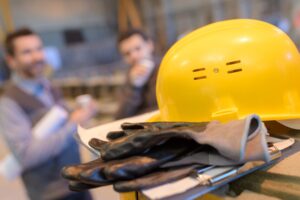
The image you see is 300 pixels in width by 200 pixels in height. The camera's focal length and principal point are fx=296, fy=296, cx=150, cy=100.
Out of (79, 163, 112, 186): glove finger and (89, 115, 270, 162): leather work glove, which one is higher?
(89, 115, 270, 162): leather work glove

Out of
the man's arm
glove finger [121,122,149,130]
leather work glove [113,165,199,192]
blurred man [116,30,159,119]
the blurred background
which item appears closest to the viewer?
leather work glove [113,165,199,192]

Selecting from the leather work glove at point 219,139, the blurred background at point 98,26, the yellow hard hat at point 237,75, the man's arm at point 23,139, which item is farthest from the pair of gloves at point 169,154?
the blurred background at point 98,26

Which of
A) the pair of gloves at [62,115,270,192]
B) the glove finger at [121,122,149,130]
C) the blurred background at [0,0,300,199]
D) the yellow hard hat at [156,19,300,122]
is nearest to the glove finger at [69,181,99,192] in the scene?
the pair of gloves at [62,115,270,192]

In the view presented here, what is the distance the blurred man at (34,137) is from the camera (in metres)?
1.20

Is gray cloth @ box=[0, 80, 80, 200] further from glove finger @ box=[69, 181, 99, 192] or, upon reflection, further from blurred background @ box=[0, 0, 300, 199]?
blurred background @ box=[0, 0, 300, 199]

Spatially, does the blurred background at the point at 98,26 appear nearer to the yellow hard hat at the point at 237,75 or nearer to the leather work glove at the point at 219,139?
the yellow hard hat at the point at 237,75

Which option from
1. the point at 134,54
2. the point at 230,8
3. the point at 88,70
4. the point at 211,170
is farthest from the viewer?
the point at 88,70

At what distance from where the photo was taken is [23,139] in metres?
1.19

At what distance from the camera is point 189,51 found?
664mm

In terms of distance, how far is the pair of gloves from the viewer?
1.46 feet

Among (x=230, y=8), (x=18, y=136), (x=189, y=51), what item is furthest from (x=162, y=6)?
(x=189, y=51)

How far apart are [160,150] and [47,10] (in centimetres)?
551

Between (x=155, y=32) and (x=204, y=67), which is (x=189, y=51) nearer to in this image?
(x=204, y=67)

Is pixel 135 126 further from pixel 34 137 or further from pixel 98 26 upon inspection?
pixel 98 26
